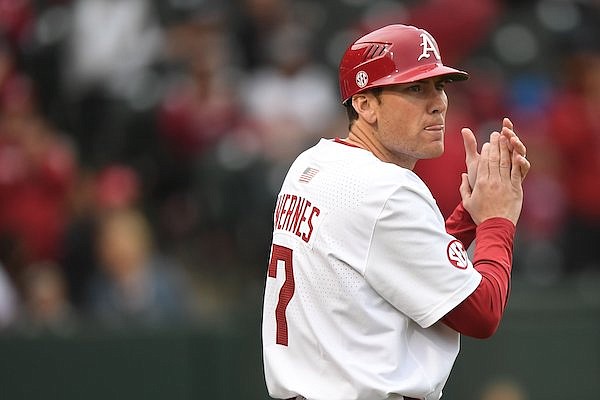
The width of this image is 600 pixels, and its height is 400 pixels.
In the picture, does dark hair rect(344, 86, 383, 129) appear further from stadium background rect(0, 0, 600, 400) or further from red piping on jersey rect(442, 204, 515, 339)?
stadium background rect(0, 0, 600, 400)

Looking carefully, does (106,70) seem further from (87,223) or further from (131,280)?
(131,280)

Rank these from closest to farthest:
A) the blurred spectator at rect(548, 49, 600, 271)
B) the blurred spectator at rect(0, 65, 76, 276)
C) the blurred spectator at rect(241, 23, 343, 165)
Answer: the blurred spectator at rect(0, 65, 76, 276), the blurred spectator at rect(241, 23, 343, 165), the blurred spectator at rect(548, 49, 600, 271)

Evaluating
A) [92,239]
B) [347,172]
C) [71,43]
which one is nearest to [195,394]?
[92,239]

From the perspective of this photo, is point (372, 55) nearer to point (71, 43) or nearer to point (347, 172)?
point (347, 172)

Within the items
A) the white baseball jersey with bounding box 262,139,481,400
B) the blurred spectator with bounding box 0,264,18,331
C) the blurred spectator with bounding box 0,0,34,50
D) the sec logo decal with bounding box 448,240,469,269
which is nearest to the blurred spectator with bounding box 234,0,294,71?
the blurred spectator with bounding box 0,0,34,50

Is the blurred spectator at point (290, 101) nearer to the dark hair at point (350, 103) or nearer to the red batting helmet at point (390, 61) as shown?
the dark hair at point (350, 103)

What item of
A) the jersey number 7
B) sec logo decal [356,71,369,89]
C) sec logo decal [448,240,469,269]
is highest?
sec logo decal [356,71,369,89]

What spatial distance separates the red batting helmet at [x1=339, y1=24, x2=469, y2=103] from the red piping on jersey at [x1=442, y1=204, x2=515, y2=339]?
539 millimetres

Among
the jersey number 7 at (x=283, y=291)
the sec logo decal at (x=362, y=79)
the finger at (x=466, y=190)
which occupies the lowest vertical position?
the jersey number 7 at (x=283, y=291)

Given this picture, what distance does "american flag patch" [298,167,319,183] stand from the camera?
427 cm

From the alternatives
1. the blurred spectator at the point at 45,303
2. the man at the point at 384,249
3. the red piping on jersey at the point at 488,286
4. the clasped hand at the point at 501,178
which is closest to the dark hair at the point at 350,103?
the man at the point at 384,249

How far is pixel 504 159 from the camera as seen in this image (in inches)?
169

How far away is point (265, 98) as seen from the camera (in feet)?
33.0

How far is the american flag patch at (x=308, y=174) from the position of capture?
427cm
